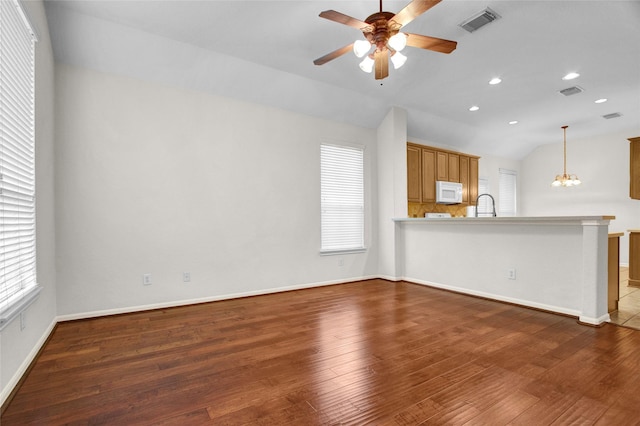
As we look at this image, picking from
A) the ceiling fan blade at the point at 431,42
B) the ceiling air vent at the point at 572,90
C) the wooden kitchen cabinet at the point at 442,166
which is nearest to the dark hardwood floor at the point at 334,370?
the ceiling fan blade at the point at 431,42

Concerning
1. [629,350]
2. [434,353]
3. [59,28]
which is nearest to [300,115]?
[59,28]

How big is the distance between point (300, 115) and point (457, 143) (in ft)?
13.7

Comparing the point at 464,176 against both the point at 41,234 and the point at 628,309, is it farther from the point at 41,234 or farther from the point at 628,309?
the point at 41,234

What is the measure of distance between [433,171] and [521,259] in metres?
3.10

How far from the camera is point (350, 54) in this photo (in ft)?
13.0

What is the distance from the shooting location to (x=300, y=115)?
505 cm

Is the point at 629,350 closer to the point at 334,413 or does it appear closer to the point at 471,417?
the point at 471,417

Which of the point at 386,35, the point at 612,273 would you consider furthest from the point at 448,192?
the point at 386,35

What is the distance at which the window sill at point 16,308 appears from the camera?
184 cm

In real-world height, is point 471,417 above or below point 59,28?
below

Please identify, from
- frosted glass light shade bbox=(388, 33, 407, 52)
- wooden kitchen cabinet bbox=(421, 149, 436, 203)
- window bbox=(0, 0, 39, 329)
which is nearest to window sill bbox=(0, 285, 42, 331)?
window bbox=(0, 0, 39, 329)

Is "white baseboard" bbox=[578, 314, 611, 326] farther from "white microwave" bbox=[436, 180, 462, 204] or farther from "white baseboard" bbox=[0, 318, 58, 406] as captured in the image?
"white baseboard" bbox=[0, 318, 58, 406]

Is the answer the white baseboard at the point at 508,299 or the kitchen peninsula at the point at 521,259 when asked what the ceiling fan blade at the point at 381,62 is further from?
the white baseboard at the point at 508,299

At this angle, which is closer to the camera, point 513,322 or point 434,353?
point 434,353
